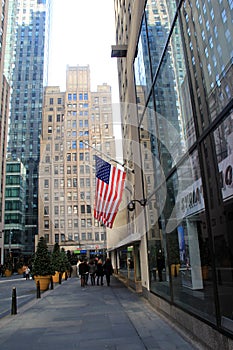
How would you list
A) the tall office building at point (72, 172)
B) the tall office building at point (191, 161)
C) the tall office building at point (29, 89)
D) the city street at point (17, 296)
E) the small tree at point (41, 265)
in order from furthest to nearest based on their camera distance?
the tall office building at point (29, 89) → the tall office building at point (72, 172) → the small tree at point (41, 265) → the city street at point (17, 296) → the tall office building at point (191, 161)

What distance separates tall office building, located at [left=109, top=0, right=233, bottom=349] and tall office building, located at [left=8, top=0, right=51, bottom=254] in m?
77.4

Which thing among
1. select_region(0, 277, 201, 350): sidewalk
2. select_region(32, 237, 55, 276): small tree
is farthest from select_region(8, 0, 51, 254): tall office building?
select_region(0, 277, 201, 350): sidewalk

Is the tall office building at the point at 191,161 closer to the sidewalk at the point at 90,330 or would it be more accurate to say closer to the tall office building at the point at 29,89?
the sidewalk at the point at 90,330

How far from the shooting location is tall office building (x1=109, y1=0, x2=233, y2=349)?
4758mm

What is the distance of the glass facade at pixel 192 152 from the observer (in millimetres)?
4762

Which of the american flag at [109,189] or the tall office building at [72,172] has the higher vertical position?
the tall office building at [72,172]

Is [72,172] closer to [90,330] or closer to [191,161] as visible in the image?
[90,330]

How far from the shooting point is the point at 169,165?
8.25 m

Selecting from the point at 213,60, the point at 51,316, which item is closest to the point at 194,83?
the point at 213,60

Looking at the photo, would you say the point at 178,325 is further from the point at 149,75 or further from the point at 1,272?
the point at 1,272

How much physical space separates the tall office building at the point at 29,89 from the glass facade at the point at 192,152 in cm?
7779

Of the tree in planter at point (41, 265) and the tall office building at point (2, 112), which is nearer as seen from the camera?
the tree in planter at point (41, 265)

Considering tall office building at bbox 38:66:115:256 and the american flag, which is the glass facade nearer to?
the american flag

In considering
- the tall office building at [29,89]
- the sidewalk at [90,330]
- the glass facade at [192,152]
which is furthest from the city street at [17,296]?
the tall office building at [29,89]
